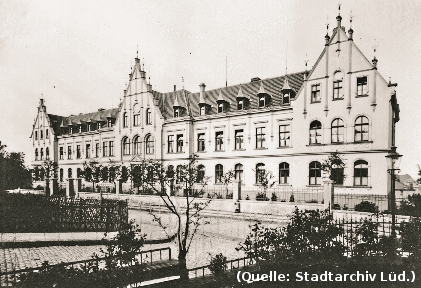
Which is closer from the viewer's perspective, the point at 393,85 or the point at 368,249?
the point at 368,249

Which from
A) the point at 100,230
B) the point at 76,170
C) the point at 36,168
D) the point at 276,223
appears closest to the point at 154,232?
the point at 100,230

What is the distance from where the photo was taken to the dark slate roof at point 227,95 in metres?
30.3

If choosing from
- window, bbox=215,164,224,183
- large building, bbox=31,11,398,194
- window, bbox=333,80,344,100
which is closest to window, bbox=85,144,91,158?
large building, bbox=31,11,398,194

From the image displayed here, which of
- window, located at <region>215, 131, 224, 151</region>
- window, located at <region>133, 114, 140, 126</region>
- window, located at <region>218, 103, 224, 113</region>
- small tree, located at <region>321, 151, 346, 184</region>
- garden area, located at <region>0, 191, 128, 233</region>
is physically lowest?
garden area, located at <region>0, 191, 128, 233</region>

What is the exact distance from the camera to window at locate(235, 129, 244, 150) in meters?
31.4

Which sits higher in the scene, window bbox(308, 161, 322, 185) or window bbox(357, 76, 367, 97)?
window bbox(357, 76, 367, 97)

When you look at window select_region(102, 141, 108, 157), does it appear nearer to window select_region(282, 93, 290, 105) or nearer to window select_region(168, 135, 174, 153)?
window select_region(168, 135, 174, 153)

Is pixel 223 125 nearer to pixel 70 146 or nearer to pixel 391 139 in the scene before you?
pixel 391 139

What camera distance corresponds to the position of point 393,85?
75.2 feet

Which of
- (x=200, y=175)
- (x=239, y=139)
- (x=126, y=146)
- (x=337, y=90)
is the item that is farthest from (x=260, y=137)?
(x=126, y=146)

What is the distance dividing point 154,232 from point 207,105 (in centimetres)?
2130

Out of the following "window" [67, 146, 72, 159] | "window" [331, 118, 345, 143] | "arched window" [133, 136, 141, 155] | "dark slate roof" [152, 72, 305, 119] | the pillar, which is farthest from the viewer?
"window" [67, 146, 72, 159]

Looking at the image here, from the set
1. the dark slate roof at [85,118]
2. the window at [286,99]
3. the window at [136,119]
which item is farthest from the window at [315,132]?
the dark slate roof at [85,118]

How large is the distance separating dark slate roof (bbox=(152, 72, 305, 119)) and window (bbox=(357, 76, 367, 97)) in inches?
233
